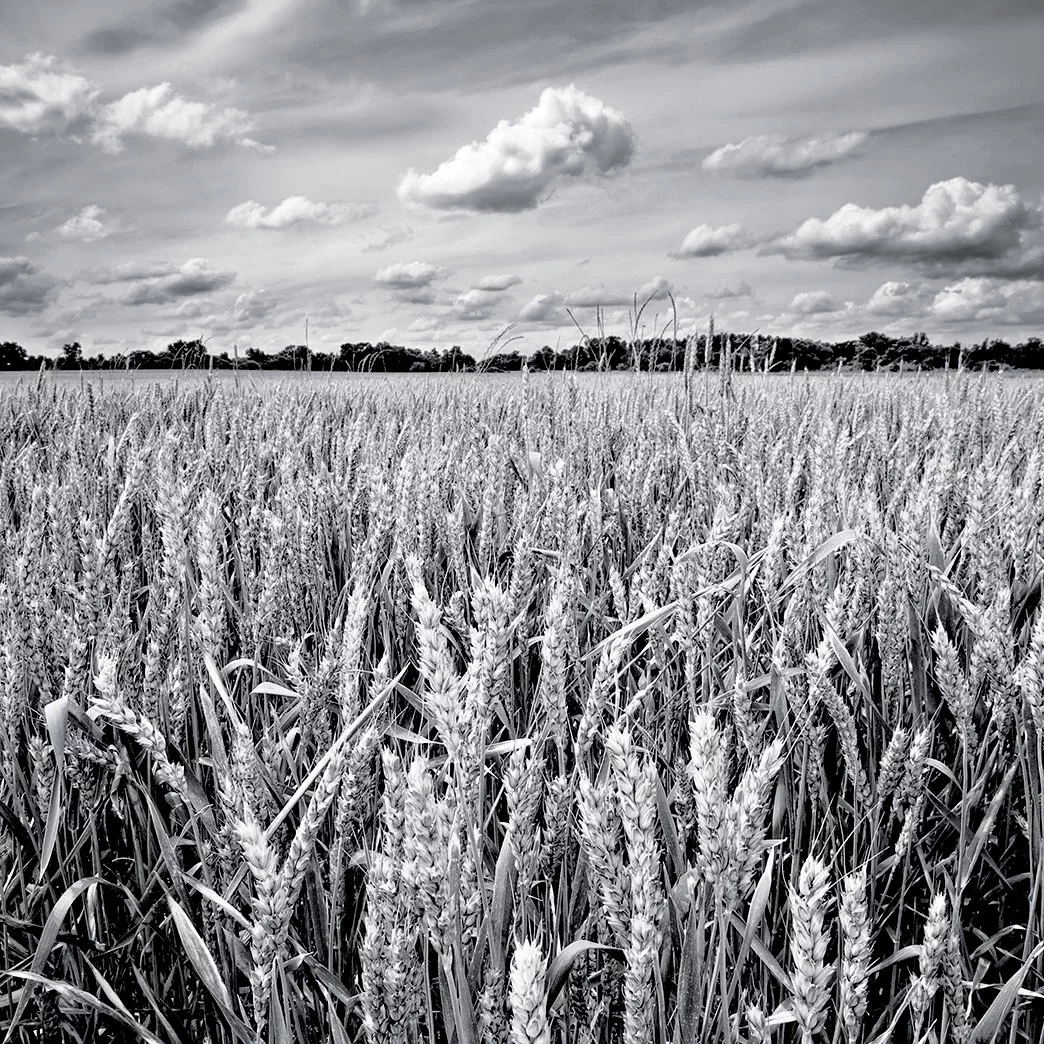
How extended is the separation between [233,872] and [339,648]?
0.40m

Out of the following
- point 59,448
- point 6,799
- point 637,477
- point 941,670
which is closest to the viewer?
point 941,670

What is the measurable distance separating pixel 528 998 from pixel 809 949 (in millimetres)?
218

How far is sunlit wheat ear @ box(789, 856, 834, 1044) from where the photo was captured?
0.55 metres

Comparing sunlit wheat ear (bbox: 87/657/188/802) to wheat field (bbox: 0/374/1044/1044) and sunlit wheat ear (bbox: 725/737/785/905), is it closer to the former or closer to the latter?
wheat field (bbox: 0/374/1044/1044)

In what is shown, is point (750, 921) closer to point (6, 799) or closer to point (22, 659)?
point (22, 659)

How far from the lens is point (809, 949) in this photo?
1.84ft

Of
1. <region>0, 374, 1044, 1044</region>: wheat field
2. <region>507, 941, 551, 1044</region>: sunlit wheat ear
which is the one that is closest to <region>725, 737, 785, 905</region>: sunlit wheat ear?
<region>0, 374, 1044, 1044</region>: wheat field

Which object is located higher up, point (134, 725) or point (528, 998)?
point (134, 725)

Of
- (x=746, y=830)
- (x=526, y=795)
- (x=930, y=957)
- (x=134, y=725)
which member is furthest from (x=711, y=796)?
(x=134, y=725)

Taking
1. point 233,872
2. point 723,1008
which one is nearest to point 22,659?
point 233,872

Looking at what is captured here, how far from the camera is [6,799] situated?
136 centimetres

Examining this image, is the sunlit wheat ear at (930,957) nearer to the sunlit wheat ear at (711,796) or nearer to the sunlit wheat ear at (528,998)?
the sunlit wheat ear at (711,796)

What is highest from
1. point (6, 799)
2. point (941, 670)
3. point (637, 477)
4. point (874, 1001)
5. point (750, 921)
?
point (637, 477)

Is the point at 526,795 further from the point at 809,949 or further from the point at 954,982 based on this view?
the point at 954,982
